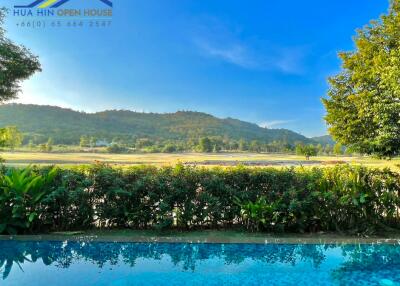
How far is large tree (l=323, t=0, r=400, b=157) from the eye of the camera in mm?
7836

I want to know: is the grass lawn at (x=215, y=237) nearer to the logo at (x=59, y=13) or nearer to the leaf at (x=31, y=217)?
the leaf at (x=31, y=217)

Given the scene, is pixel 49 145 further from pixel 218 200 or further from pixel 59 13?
pixel 218 200

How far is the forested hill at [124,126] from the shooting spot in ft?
136

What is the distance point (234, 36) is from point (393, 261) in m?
27.2

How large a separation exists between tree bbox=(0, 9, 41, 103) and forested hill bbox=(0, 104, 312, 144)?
30.3 meters

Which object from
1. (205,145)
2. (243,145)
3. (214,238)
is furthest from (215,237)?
(243,145)

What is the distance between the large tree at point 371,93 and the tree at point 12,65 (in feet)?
34.8

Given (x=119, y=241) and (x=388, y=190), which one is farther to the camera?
(x=388, y=190)

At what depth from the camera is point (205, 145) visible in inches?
1879

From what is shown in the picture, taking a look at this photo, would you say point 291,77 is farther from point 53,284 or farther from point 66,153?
point 53,284

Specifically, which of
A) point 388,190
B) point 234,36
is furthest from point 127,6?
point 388,190

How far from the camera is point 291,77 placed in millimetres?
34469

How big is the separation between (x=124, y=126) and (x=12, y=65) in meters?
41.6

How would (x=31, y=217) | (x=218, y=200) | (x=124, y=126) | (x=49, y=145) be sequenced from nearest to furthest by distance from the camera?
1. (x=31, y=217)
2. (x=218, y=200)
3. (x=49, y=145)
4. (x=124, y=126)
